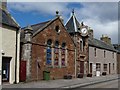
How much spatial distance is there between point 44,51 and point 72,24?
1017cm

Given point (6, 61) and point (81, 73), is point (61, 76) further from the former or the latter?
point (6, 61)

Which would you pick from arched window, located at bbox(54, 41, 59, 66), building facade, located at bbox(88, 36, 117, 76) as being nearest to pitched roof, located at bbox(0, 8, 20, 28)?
arched window, located at bbox(54, 41, 59, 66)

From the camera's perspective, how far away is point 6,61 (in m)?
22.5

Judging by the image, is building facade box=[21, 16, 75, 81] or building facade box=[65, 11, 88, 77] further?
building facade box=[65, 11, 88, 77]

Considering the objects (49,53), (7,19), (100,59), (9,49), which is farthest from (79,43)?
(9,49)

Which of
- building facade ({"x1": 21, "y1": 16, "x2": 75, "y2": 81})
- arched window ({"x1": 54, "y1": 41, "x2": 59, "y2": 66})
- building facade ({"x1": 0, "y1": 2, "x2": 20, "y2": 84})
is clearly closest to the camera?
building facade ({"x1": 0, "y1": 2, "x2": 20, "y2": 84})

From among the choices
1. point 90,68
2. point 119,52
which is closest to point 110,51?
point 119,52

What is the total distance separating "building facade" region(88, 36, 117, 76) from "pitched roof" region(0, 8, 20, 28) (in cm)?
1873

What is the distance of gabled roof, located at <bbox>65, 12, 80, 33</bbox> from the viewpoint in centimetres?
3527

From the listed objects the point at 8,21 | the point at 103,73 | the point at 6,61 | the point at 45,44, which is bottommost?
the point at 103,73

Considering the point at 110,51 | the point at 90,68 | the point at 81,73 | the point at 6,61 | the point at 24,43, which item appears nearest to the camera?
the point at 6,61

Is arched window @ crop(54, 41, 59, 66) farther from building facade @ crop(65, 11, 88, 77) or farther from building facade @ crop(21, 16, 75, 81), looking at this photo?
building facade @ crop(65, 11, 88, 77)

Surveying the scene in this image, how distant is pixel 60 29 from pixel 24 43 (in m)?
6.55

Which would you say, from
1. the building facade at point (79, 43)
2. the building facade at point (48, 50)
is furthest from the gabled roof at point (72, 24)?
the building facade at point (48, 50)
